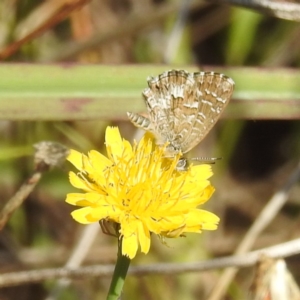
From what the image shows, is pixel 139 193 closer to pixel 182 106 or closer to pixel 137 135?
pixel 182 106

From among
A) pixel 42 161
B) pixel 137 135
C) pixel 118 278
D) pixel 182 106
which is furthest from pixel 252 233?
pixel 118 278

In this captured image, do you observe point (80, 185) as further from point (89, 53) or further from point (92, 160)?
point (89, 53)

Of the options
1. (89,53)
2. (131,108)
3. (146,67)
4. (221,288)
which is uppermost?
(89,53)

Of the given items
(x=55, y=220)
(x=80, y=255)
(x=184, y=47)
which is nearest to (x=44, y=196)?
(x=55, y=220)

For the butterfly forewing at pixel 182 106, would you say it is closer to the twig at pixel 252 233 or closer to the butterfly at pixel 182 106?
the butterfly at pixel 182 106

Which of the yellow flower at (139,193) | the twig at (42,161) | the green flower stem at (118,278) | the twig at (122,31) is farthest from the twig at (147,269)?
the twig at (122,31)

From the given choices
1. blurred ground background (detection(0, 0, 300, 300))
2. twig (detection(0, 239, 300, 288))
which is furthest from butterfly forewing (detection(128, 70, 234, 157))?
blurred ground background (detection(0, 0, 300, 300))

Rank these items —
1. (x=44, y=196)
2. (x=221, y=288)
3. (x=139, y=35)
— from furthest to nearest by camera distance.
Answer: (x=139, y=35), (x=44, y=196), (x=221, y=288)
